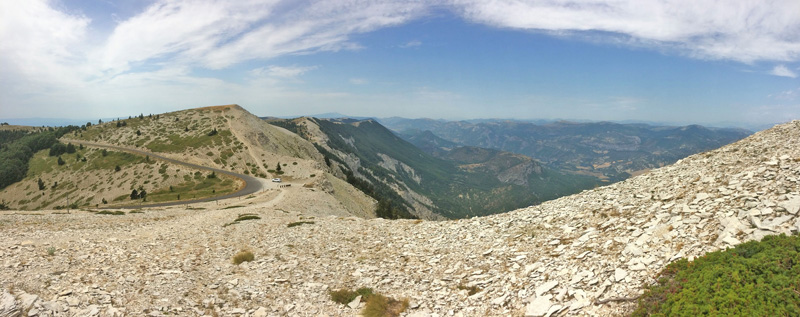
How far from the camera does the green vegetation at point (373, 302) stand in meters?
16.5

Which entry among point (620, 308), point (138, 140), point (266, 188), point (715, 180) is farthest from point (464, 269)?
point (138, 140)

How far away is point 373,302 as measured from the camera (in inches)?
681

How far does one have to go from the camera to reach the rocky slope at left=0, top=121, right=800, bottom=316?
1425 centimetres

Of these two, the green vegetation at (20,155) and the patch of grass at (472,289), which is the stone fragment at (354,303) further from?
the green vegetation at (20,155)

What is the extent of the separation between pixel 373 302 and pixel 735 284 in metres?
14.5

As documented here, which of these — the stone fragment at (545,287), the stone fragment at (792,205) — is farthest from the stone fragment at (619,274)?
the stone fragment at (792,205)

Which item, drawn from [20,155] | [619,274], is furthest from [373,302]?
[20,155]

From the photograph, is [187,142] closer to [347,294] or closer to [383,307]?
[347,294]

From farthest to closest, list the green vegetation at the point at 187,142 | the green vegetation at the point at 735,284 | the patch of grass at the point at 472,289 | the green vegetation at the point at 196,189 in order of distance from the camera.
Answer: the green vegetation at the point at 187,142, the green vegetation at the point at 196,189, the patch of grass at the point at 472,289, the green vegetation at the point at 735,284

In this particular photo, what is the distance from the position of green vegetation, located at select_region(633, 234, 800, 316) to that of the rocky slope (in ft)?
3.11

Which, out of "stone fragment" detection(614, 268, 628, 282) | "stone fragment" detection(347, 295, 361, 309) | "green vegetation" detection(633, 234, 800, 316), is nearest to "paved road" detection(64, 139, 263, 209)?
"stone fragment" detection(347, 295, 361, 309)

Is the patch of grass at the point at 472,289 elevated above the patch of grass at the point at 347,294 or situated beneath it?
elevated above

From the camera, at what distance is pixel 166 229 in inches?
1224

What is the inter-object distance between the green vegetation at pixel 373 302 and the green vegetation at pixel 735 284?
10.3m
